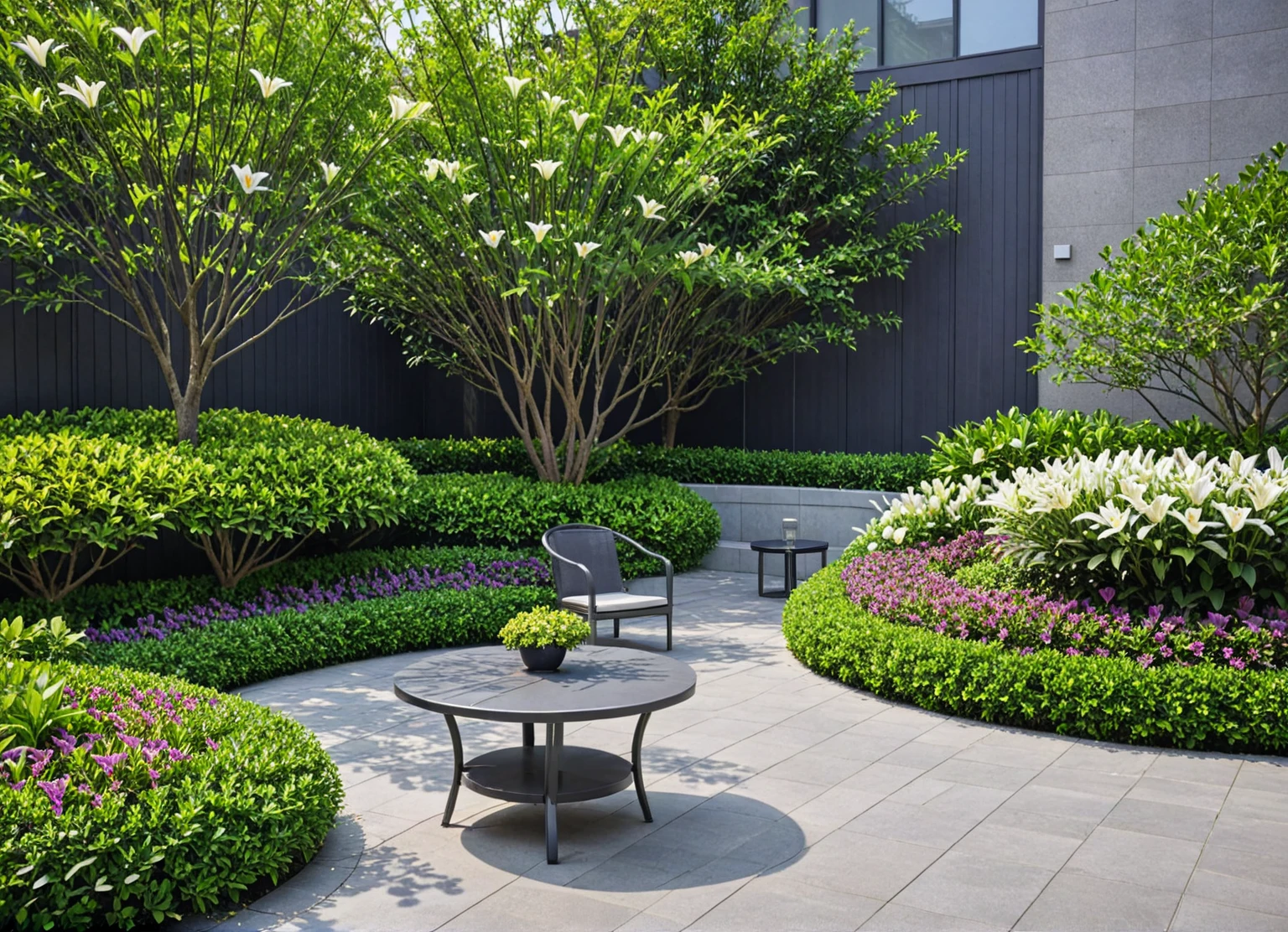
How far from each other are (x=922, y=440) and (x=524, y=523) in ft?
16.1

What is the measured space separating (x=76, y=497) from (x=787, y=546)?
591 cm

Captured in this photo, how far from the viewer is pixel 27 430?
295 inches

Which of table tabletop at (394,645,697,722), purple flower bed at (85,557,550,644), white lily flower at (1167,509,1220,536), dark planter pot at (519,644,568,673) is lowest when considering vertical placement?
purple flower bed at (85,557,550,644)

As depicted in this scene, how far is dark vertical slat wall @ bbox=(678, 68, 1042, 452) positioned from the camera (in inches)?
468

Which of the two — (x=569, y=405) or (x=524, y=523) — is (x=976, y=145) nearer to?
(x=569, y=405)

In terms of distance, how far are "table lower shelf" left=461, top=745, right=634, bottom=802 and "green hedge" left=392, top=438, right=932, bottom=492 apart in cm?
699

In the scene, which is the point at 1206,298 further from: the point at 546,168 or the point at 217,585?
the point at 217,585

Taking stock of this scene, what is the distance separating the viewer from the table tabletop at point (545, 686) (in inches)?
156

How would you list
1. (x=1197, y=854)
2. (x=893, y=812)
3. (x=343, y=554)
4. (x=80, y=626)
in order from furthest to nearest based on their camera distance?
(x=343, y=554) < (x=80, y=626) < (x=893, y=812) < (x=1197, y=854)

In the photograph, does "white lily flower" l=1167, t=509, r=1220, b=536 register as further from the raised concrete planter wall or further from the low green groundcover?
the raised concrete planter wall

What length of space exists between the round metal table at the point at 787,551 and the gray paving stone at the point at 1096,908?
20.8ft

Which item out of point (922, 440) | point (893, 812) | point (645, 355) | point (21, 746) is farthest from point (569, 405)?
point (21, 746)

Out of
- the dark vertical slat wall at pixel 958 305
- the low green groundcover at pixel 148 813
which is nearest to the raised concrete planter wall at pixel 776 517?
the dark vertical slat wall at pixel 958 305

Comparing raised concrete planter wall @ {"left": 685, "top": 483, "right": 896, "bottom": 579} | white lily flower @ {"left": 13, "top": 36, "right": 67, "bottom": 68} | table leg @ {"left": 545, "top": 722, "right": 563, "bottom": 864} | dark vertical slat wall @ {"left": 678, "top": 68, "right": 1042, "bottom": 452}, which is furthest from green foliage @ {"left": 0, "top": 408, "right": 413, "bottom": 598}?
dark vertical slat wall @ {"left": 678, "top": 68, "right": 1042, "bottom": 452}
